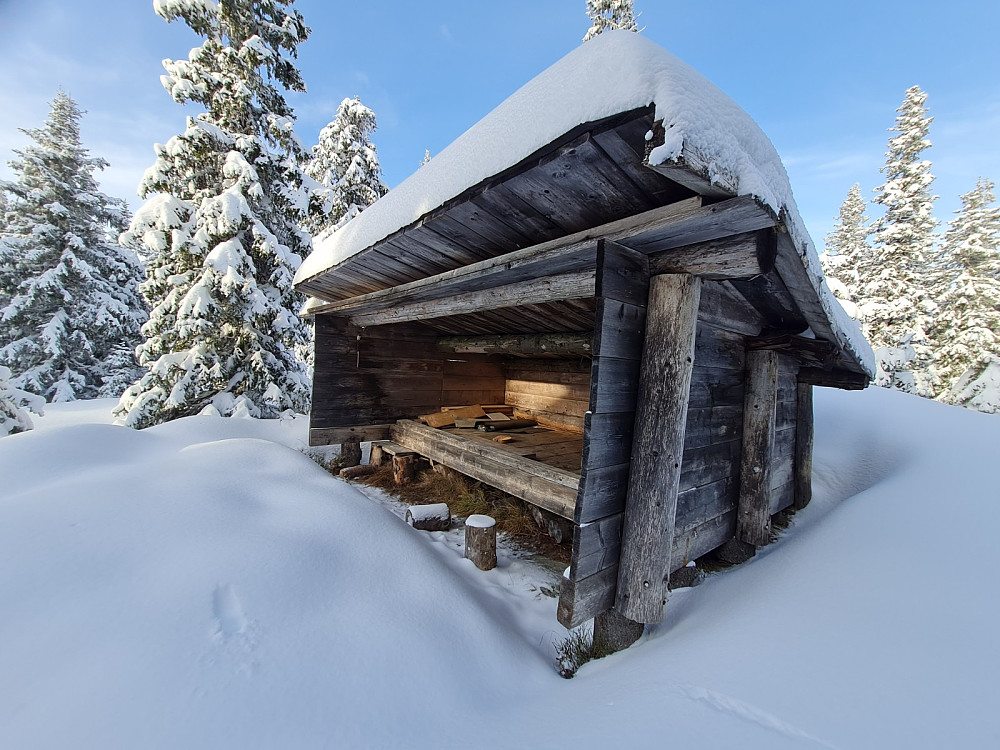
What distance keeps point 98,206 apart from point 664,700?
20286 millimetres

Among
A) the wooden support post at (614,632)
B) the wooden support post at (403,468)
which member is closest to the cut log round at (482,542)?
the wooden support post at (614,632)

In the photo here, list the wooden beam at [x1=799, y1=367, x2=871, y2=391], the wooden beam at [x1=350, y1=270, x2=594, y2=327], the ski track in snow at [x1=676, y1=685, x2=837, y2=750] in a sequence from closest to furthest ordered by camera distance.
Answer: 1. the ski track in snow at [x1=676, y1=685, x2=837, y2=750]
2. the wooden beam at [x1=350, y1=270, x2=594, y2=327]
3. the wooden beam at [x1=799, y1=367, x2=871, y2=391]

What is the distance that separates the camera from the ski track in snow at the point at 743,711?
1.29 m

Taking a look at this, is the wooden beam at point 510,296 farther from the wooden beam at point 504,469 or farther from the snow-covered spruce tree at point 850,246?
the snow-covered spruce tree at point 850,246

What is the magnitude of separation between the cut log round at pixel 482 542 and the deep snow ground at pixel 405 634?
0.92 feet

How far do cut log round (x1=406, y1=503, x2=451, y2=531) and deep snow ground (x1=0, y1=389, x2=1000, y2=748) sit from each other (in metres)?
1.07

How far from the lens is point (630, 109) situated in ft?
4.37

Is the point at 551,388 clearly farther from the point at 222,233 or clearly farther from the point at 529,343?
the point at 222,233

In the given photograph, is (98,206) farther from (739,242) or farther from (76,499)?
(739,242)

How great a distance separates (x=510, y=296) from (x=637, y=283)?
3.54ft

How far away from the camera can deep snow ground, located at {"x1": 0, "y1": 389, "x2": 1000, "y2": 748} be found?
134 cm

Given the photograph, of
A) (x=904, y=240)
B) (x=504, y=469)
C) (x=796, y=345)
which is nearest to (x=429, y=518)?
(x=504, y=469)

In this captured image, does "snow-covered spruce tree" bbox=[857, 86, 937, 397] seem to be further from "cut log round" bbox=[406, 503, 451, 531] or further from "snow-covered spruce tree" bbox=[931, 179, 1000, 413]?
"cut log round" bbox=[406, 503, 451, 531]

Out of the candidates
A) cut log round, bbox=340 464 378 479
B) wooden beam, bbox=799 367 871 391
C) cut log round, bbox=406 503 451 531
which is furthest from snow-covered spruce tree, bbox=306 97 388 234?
wooden beam, bbox=799 367 871 391
